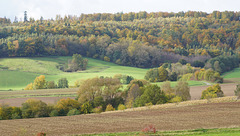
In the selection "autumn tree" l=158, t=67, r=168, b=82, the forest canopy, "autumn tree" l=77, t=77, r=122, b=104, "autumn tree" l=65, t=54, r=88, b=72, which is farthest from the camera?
the forest canopy

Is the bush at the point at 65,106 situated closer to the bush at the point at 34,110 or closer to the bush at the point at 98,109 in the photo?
the bush at the point at 34,110

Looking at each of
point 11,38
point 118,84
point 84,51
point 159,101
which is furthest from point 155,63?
point 159,101

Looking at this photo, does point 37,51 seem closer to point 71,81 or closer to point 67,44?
point 67,44

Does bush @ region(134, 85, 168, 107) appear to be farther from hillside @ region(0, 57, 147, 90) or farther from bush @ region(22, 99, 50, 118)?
hillside @ region(0, 57, 147, 90)

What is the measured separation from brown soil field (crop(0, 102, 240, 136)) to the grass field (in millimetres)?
38345

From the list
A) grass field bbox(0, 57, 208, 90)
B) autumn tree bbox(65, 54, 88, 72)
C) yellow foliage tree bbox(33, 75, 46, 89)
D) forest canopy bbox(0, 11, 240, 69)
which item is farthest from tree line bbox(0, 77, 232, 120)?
forest canopy bbox(0, 11, 240, 69)

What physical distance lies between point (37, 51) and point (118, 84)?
67106 millimetres

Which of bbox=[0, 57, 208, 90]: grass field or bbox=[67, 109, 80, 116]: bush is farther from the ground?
bbox=[67, 109, 80, 116]: bush

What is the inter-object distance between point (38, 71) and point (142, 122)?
7100 cm

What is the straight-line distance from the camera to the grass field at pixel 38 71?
3164 inches

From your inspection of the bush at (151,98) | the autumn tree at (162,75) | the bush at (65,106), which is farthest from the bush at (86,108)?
the autumn tree at (162,75)

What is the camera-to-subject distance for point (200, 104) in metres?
34.5

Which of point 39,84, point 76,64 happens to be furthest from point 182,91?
point 76,64

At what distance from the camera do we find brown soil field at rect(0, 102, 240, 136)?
81.5 feet
